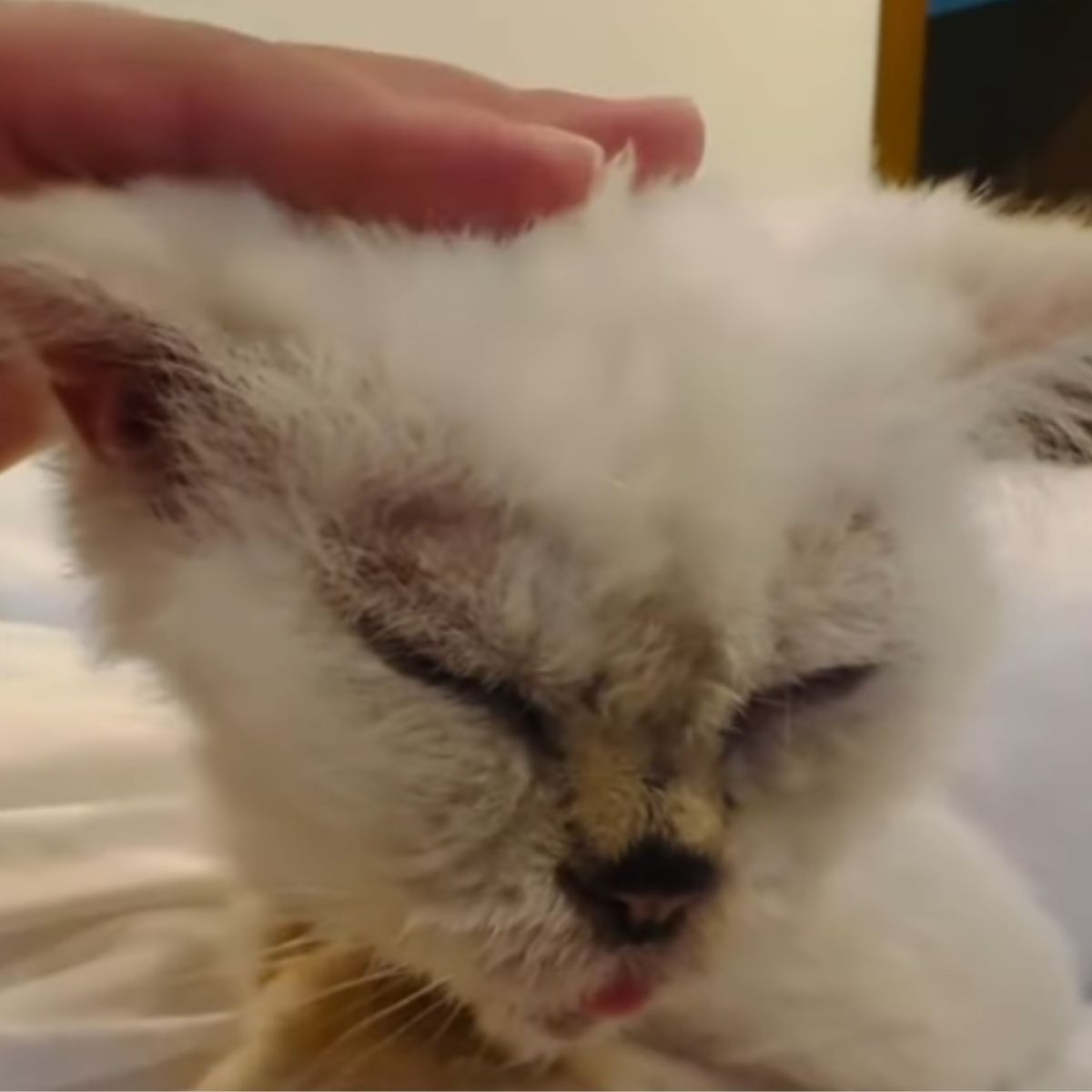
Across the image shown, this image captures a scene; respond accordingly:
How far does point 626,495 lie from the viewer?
0.46m

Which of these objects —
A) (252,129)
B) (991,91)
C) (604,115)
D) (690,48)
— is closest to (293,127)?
(252,129)

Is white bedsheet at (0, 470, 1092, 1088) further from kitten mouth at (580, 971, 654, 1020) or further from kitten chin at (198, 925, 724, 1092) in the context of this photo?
kitten mouth at (580, 971, 654, 1020)

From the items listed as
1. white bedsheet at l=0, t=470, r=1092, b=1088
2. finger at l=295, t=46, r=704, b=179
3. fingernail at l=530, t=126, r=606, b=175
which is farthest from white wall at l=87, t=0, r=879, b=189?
fingernail at l=530, t=126, r=606, b=175

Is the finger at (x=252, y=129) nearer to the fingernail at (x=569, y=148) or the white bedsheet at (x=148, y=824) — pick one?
the fingernail at (x=569, y=148)

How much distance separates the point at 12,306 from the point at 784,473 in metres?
0.20

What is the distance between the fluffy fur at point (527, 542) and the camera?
1.53ft

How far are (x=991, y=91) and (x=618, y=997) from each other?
1.74 metres

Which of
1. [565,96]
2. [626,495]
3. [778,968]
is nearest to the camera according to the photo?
[626,495]

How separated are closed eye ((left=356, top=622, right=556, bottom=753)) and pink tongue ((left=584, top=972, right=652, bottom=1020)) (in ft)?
0.23

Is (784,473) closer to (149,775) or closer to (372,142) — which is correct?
(372,142)

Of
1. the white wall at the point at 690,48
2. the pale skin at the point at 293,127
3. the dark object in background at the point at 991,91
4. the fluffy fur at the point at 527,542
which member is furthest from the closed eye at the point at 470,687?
the dark object in background at the point at 991,91

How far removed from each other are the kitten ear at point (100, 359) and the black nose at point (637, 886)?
0.57ft

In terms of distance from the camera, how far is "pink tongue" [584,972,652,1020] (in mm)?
497

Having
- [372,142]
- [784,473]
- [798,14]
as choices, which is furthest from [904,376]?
[798,14]
